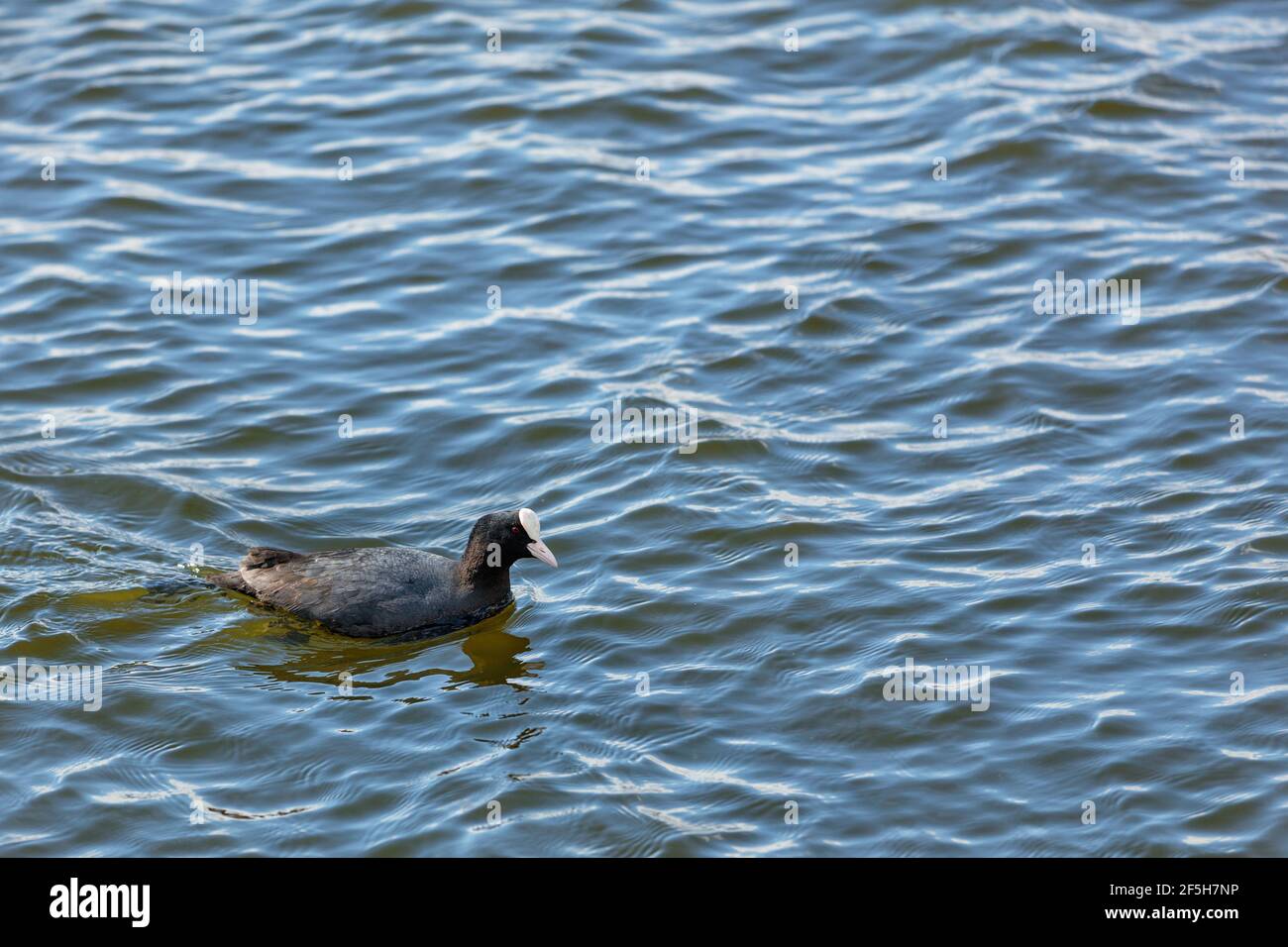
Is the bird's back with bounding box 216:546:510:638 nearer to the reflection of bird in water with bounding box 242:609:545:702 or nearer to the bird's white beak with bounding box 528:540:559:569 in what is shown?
the reflection of bird in water with bounding box 242:609:545:702

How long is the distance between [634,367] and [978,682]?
14.5 feet

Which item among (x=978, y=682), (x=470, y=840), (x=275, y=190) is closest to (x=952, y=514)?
(x=978, y=682)

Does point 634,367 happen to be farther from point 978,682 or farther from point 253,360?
point 978,682

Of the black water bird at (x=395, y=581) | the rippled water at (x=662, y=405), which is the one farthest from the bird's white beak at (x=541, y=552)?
the rippled water at (x=662, y=405)

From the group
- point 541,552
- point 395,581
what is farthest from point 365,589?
point 541,552

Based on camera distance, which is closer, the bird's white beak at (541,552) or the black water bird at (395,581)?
the black water bird at (395,581)

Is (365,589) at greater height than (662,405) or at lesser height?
lesser

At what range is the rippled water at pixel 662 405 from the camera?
872cm

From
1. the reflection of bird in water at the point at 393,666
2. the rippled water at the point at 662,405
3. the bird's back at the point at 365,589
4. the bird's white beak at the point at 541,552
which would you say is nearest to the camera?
the rippled water at the point at 662,405

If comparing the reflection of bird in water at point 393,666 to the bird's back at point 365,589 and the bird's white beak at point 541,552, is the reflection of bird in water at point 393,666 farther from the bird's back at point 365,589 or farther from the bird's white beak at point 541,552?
the bird's white beak at point 541,552

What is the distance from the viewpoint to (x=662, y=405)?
12266 mm

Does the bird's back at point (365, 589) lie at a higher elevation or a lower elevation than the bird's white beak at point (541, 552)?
lower

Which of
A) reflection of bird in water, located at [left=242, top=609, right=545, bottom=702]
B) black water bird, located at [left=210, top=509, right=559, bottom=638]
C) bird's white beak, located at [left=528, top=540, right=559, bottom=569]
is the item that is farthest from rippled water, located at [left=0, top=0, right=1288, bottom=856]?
bird's white beak, located at [left=528, top=540, right=559, bottom=569]

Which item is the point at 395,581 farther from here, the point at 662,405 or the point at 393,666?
the point at 662,405
